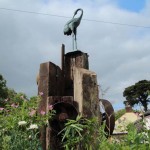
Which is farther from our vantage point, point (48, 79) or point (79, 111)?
point (48, 79)

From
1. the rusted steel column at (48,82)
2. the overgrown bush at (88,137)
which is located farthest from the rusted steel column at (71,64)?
the overgrown bush at (88,137)

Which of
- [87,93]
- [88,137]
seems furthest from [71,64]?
[88,137]

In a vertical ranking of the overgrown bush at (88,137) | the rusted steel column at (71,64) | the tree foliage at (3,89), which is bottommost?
the overgrown bush at (88,137)

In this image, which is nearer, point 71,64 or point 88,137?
point 88,137

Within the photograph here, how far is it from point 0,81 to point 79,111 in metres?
29.0

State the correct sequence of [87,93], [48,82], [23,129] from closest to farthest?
[23,129], [87,93], [48,82]

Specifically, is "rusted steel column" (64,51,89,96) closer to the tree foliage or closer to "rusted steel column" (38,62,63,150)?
"rusted steel column" (38,62,63,150)

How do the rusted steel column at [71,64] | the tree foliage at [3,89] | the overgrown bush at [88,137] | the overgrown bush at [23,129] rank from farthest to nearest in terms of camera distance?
the tree foliage at [3,89], the rusted steel column at [71,64], the overgrown bush at [23,129], the overgrown bush at [88,137]

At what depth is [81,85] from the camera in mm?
5348

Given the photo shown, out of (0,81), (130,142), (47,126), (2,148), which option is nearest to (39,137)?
(47,126)

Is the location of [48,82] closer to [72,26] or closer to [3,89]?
[72,26]

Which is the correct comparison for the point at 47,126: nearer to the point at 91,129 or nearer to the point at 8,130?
the point at 8,130

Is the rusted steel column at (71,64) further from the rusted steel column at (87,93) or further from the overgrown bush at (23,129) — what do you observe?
the overgrown bush at (23,129)

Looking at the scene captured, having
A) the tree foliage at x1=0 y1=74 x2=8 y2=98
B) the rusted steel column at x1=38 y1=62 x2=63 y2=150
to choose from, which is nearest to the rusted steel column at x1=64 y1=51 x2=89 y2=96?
the rusted steel column at x1=38 y1=62 x2=63 y2=150
